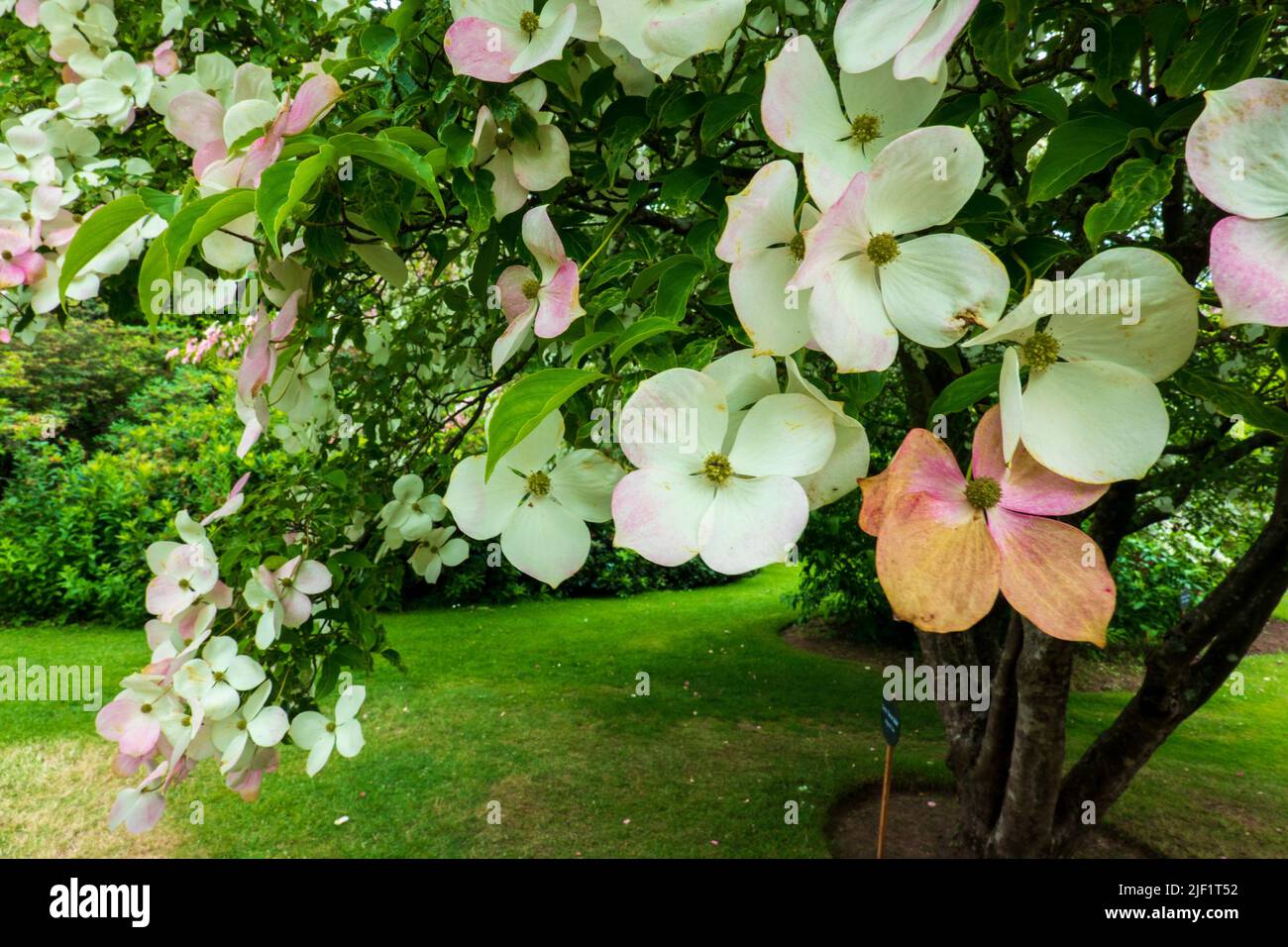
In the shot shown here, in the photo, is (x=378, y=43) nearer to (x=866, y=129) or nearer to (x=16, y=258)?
(x=866, y=129)

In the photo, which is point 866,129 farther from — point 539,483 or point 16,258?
point 16,258

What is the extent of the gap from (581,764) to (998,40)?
3.77 meters

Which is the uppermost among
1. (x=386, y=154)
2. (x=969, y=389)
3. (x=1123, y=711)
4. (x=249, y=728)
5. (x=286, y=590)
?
(x=386, y=154)

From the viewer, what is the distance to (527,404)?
1.35 feet

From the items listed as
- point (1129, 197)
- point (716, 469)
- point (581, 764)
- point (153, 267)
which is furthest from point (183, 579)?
point (581, 764)

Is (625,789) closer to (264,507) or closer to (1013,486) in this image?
(264,507)

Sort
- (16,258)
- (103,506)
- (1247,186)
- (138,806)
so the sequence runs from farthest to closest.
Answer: (103,506), (138,806), (16,258), (1247,186)

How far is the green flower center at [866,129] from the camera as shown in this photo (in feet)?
1.48

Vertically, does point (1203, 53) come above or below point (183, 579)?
above

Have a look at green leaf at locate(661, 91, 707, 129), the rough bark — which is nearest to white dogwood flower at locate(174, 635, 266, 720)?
green leaf at locate(661, 91, 707, 129)

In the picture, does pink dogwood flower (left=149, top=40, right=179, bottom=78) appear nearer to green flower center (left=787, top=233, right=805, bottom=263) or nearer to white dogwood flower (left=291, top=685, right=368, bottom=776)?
white dogwood flower (left=291, top=685, right=368, bottom=776)

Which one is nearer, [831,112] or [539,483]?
[831,112]

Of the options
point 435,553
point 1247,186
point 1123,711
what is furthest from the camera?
point 1123,711

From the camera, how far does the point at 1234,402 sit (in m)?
0.43
